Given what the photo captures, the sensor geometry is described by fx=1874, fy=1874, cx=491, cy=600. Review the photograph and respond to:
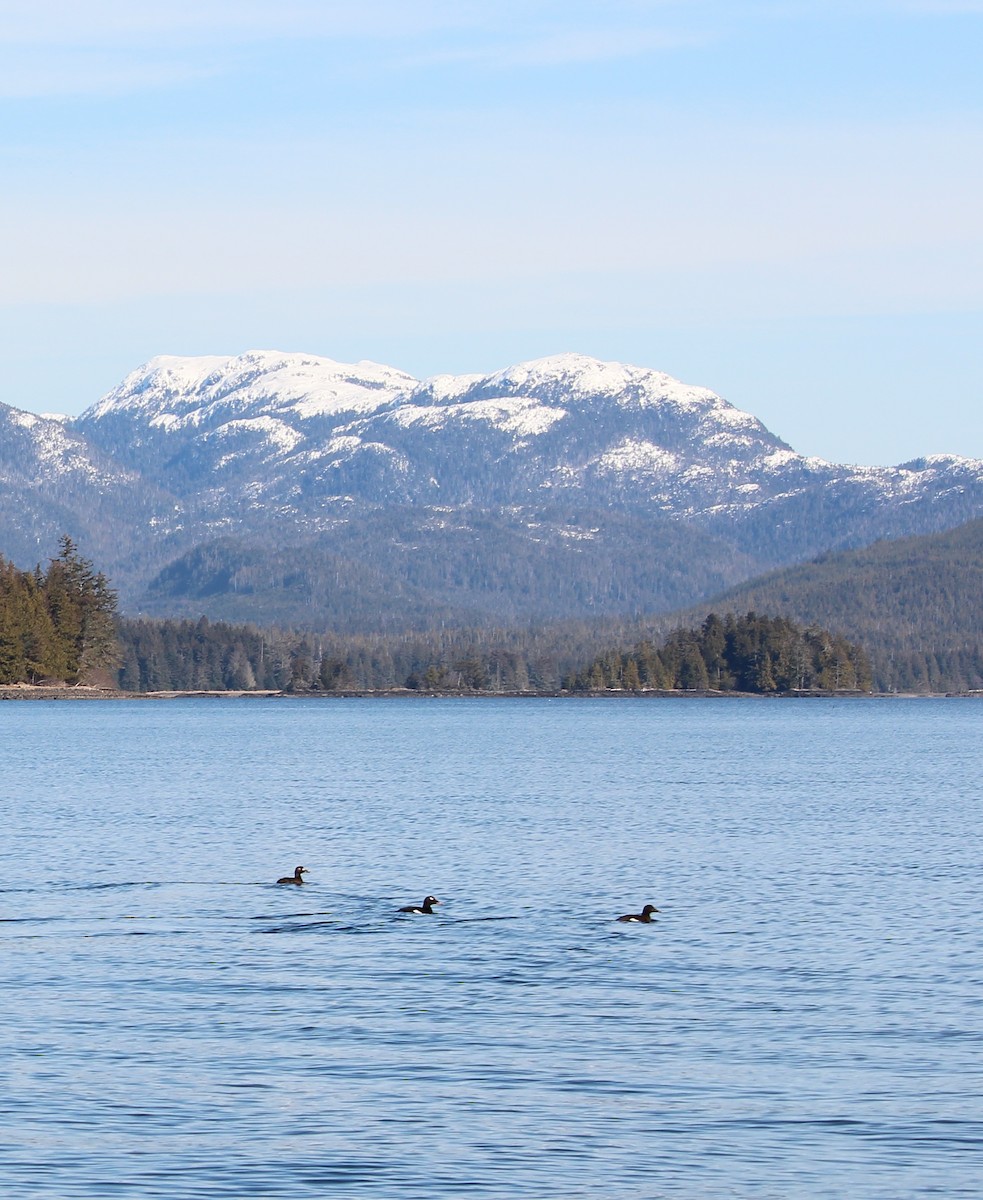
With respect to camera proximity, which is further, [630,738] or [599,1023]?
[630,738]

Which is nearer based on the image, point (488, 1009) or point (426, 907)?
point (488, 1009)

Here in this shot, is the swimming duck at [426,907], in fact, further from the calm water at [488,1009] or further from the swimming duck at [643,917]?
the swimming duck at [643,917]

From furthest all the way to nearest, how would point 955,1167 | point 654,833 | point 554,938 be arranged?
point 654,833
point 554,938
point 955,1167

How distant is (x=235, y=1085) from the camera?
1240 inches

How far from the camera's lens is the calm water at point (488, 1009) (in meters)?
27.1

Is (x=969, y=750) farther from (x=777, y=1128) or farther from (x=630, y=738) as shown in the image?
(x=777, y=1128)

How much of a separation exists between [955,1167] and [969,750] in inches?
5920

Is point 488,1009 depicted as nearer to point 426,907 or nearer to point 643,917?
point 643,917

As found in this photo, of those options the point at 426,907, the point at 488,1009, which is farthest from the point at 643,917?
the point at 488,1009

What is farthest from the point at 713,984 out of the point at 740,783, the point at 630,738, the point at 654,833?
the point at 630,738

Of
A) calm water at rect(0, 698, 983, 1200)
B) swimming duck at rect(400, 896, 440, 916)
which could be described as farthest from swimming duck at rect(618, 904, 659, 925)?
swimming duck at rect(400, 896, 440, 916)

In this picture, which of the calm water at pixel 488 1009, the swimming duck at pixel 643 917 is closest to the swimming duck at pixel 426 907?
the calm water at pixel 488 1009

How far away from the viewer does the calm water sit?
1067 inches

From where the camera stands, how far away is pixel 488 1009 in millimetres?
37844
